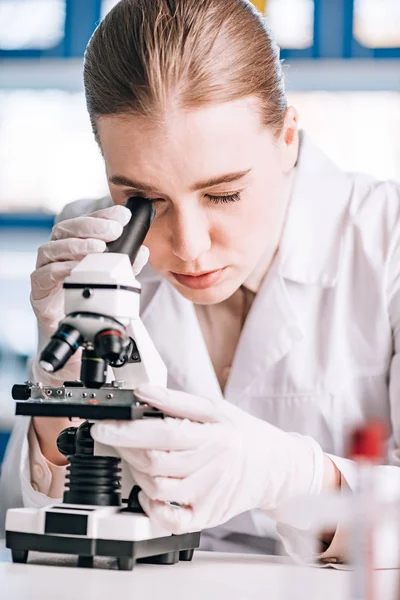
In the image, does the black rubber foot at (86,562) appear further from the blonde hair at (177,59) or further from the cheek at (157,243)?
the blonde hair at (177,59)

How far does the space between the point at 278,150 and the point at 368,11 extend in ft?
7.11

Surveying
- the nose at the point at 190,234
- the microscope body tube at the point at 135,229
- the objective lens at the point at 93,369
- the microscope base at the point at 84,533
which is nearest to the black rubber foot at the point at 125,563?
the microscope base at the point at 84,533

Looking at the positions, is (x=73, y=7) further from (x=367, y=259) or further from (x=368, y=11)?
(x=367, y=259)

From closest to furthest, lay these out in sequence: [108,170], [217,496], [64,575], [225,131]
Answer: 1. [64,575]
2. [217,496]
3. [225,131]
4. [108,170]

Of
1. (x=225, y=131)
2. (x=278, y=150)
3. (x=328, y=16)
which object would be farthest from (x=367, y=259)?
(x=328, y=16)

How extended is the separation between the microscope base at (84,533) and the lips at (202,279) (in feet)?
1.92

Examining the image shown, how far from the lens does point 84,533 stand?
3.97ft

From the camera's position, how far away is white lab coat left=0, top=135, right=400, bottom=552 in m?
1.88

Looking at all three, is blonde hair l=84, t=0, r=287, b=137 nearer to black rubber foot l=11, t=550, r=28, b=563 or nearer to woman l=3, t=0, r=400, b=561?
woman l=3, t=0, r=400, b=561

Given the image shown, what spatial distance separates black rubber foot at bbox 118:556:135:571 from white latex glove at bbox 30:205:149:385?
1.80 ft

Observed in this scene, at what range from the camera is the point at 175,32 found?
5.18 feet

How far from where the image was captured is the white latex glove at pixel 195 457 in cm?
123

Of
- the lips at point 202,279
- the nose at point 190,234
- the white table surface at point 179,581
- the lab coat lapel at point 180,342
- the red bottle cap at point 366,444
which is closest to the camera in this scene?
the red bottle cap at point 366,444

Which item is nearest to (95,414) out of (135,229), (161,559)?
(161,559)
